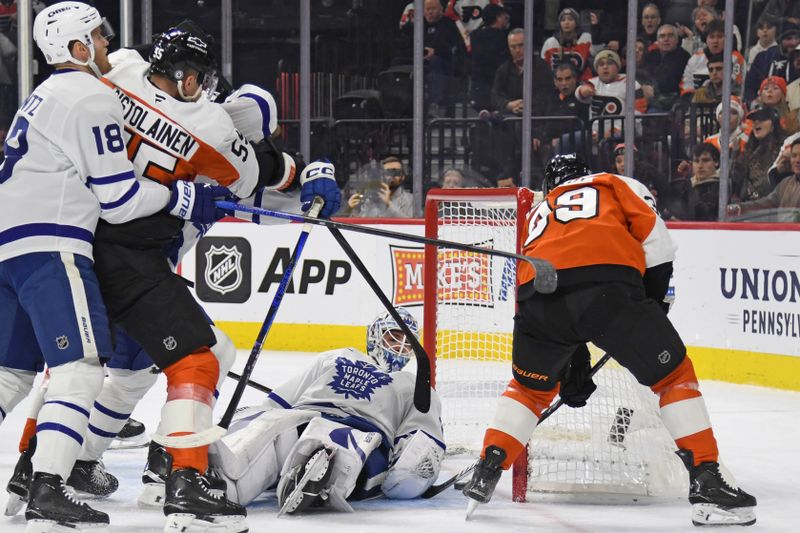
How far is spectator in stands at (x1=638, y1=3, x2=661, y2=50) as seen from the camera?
6.26m

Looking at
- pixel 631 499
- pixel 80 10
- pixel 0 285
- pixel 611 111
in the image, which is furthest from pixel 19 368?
pixel 611 111

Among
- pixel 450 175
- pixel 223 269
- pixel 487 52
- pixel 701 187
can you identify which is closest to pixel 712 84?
pixel 701 187

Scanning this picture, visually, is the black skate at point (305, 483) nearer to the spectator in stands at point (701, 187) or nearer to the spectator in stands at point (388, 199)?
the spectator in stands at point (701, 187)

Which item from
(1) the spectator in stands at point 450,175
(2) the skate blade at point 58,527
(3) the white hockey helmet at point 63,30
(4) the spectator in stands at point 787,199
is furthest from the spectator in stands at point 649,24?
(2) the skate blade at point 58,527

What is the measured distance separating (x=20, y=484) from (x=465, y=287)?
61.0 inches

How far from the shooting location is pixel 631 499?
3029mm

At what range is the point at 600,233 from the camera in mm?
2760

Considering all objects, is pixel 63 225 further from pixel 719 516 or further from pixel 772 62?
pixel 772 62

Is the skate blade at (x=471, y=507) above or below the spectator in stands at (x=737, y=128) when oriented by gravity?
below

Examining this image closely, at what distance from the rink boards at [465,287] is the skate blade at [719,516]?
1196mm

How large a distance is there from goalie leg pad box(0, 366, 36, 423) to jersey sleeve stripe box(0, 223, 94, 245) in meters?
0.30

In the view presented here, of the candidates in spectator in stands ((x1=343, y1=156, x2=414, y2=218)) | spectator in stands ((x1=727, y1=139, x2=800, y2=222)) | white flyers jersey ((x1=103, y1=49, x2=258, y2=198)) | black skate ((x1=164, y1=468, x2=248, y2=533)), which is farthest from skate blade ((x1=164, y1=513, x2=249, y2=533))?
spectator in stands ((x1=343, y1=156, x2=414, y2=218))

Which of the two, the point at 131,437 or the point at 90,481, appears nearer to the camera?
the point at 90,481

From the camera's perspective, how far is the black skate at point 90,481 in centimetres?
293
